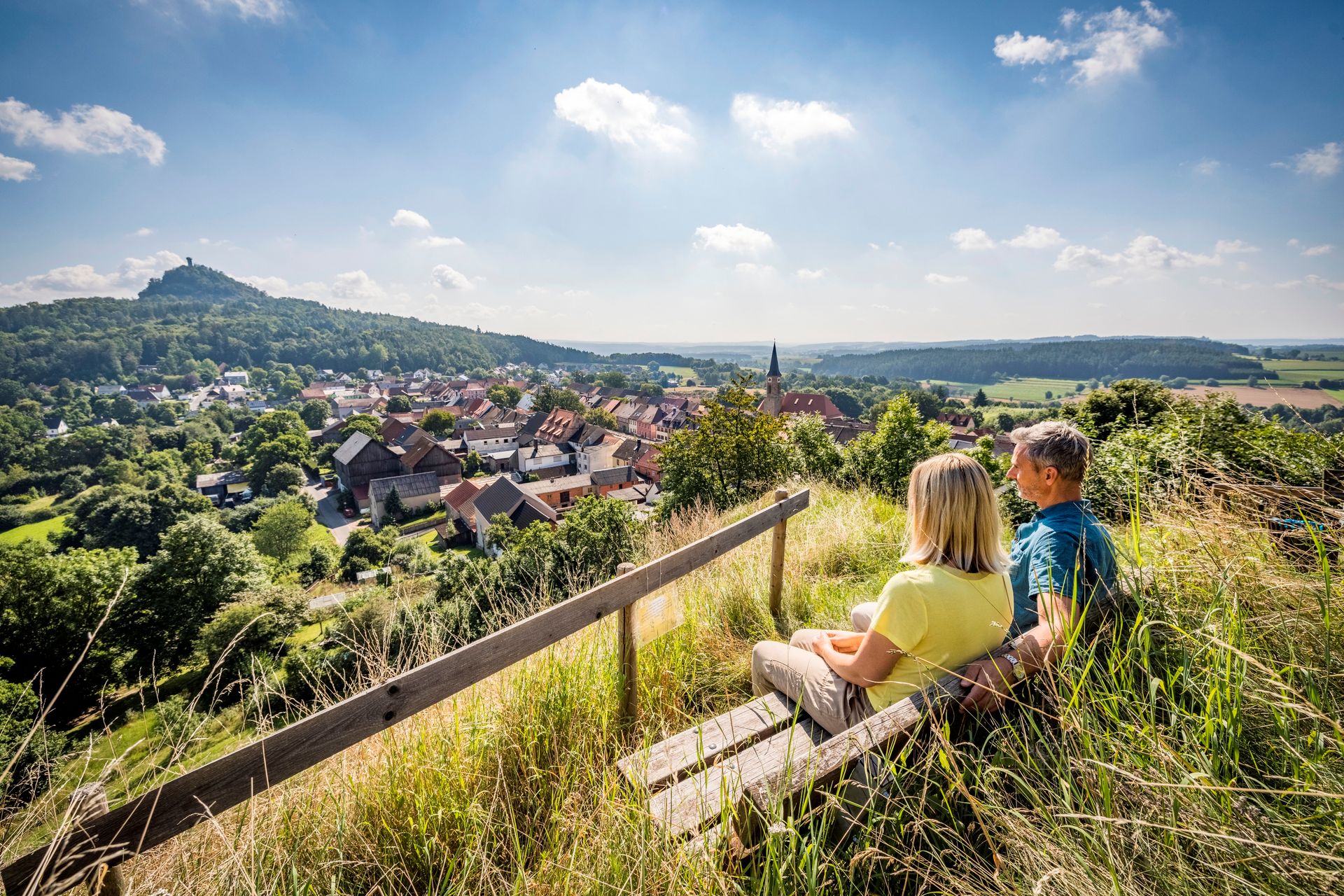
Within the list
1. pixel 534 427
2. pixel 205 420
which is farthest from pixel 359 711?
pixel 205 420

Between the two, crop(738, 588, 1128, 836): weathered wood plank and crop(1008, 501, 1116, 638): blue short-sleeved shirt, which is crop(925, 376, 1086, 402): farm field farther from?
crop(738, 588, 1128, 836): weathered wood plank

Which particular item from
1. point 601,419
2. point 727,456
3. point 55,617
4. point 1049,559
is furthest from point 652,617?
point 601,419

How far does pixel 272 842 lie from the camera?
6.72 ft

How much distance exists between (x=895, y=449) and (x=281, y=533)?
4141 centimetres

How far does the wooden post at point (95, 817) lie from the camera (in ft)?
4.94

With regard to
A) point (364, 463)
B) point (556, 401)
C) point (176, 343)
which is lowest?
point (364, 463)

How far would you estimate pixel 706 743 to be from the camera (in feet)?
7.55

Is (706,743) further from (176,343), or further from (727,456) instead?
(176,343)

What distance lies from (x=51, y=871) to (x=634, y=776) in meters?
1.67

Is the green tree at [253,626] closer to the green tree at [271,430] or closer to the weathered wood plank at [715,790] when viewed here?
the weathered wood plank at [715,790]

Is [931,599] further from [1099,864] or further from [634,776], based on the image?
[634,776]

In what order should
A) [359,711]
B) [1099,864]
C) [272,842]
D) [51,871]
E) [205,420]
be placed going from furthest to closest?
1. [205,420]
2. [272,842]
3. [359,711]
4. [51,871]
5. [1099,864]

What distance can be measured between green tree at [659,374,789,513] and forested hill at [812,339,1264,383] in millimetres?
59979

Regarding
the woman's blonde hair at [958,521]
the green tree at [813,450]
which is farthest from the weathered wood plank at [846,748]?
the green tree at [813,450]
